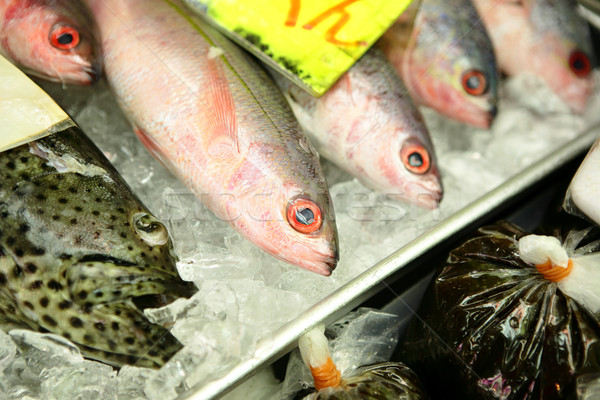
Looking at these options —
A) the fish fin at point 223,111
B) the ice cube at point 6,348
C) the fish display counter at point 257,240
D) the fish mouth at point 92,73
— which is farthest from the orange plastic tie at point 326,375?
the fish mouth at point 92,73

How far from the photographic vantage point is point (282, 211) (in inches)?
60.4

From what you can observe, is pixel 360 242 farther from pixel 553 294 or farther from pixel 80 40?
pixel 80 40

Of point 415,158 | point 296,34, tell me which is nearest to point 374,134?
point 415,158

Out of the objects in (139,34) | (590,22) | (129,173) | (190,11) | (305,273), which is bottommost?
(129,173)

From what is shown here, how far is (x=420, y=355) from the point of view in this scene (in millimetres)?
1611

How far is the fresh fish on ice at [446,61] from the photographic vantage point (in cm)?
208

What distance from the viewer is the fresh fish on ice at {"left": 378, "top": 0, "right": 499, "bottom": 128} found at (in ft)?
6.82

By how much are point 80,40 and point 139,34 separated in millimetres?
185

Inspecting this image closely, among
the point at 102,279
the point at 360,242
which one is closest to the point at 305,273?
the point at 360,242

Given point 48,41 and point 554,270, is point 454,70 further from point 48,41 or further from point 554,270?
point 48,41

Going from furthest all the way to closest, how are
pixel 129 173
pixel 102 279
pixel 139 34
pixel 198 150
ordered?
1. pixel 129 173
2. pixel 139 34
3. pixel 198 150
4. pixel 102 279

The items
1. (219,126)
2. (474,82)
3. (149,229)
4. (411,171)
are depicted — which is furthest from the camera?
(474,82)

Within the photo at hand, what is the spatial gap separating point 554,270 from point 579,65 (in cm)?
127

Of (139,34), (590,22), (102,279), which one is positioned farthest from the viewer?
(590,22)
